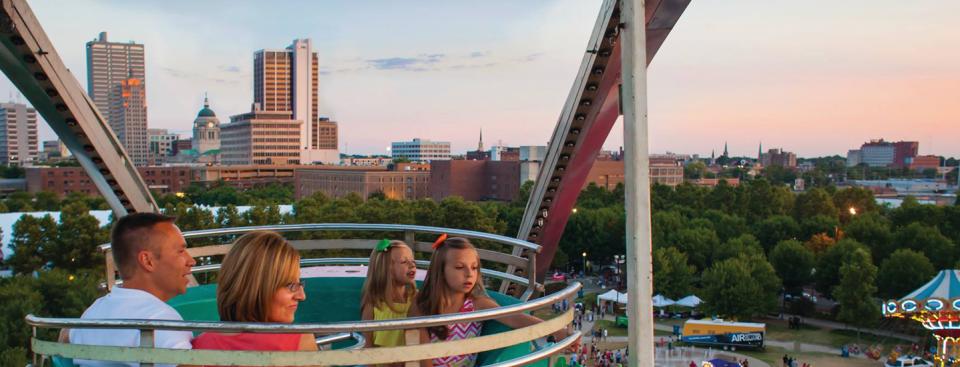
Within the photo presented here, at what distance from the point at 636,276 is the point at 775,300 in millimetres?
32333

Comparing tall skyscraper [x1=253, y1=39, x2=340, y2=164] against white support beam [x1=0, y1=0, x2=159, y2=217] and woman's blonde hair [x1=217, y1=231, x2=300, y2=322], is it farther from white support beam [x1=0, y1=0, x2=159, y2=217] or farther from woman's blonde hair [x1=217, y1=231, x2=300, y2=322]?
woman's blonde hair [x1=217, y1=231, x2=300, y2=322]

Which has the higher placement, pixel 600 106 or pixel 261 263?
pixel 600 106

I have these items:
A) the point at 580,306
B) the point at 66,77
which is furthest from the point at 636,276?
the point at 580,306

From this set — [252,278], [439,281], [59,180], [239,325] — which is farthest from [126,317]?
[59,180]

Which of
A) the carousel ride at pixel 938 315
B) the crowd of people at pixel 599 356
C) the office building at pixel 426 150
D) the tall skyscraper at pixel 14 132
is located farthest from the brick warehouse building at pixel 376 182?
the tall skyscraper at pixel 14 132

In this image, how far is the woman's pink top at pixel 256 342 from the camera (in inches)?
111

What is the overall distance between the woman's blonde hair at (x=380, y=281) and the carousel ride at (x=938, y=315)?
24.7m

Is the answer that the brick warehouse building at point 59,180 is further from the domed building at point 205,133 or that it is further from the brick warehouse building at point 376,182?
the domed building at point 205,133

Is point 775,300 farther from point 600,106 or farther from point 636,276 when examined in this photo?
point 636,276

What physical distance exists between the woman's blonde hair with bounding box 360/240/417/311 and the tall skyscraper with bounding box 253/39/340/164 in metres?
151

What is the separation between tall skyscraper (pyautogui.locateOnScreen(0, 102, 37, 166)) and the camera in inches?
6816

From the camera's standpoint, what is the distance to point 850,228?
41.3 meters

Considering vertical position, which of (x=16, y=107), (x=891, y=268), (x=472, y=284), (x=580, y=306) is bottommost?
(x=580, y=306)

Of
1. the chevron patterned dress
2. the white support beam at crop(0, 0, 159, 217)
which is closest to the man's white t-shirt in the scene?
the chevron patterned dress
